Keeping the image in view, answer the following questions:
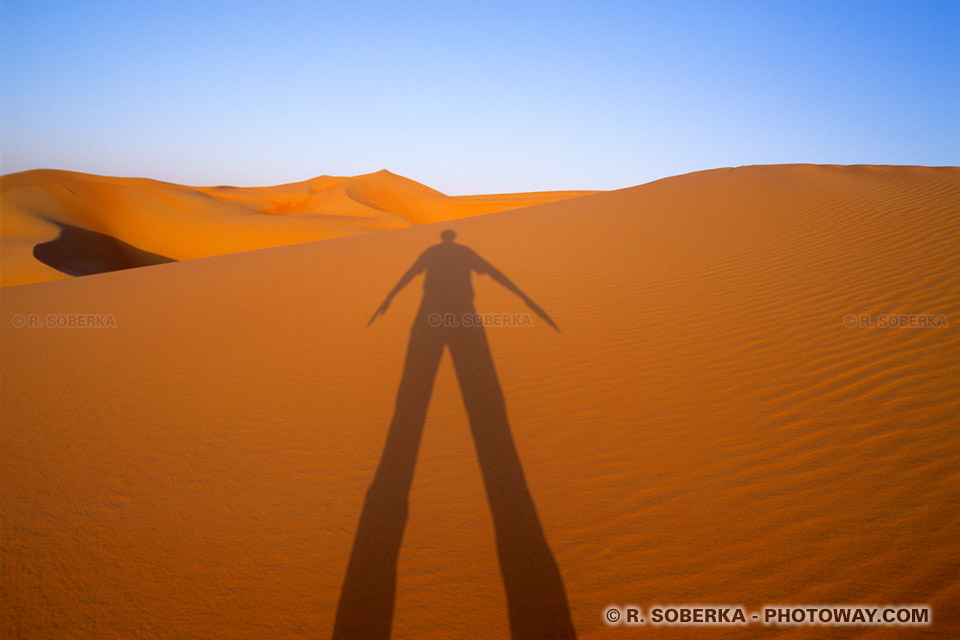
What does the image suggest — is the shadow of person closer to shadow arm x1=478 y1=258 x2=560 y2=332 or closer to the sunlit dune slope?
shadow arm x1=478 y1=258 x2=560 y2=332

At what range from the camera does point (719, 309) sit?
6211 mm

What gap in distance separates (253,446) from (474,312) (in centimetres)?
365

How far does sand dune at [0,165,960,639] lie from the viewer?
250cm

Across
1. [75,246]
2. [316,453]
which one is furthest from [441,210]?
[316,453]

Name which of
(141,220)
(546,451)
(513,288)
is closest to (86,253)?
(141,220)

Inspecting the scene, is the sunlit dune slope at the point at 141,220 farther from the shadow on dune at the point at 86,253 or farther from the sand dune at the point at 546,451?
the sand dune at the point at 546,451

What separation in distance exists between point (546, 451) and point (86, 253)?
88.8 ft

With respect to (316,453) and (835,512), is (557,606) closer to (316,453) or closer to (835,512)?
(835,512)

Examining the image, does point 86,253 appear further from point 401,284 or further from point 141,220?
point 401,284

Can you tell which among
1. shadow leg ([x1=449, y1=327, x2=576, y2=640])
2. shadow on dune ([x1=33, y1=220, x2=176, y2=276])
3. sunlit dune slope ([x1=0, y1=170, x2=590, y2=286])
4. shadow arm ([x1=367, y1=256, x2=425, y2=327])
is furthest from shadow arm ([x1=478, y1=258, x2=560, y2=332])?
sunlit dune slope ([x1=0, y1=170, x2=590, y2=286])

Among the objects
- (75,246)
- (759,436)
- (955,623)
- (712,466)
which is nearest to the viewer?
(955,623)

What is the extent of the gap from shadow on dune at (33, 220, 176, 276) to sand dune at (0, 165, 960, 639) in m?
15.2

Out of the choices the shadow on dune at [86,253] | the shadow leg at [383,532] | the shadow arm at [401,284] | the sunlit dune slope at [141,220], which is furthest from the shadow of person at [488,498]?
the sunlit dune slope at [141,220]

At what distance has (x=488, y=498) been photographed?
10.7ft
